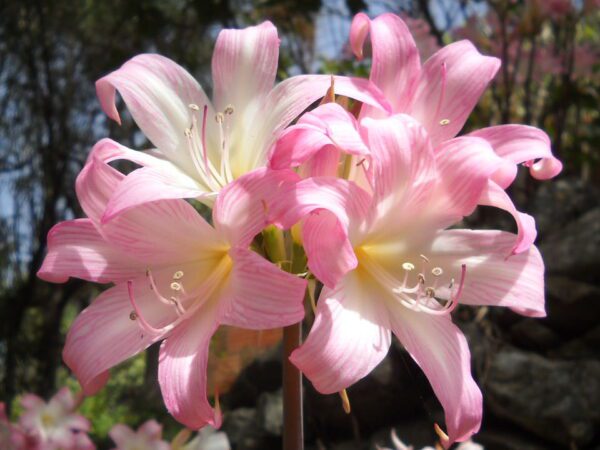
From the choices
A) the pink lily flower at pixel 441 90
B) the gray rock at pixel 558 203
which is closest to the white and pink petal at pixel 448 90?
the pink lily flower at pixel 441 90

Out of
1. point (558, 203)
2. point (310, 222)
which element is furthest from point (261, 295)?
point (558, 203)

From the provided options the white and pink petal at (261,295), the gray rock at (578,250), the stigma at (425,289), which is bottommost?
the gray rock at (578,250)

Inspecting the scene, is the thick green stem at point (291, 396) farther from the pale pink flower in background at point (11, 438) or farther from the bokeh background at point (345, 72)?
the bokeh background at point (345, 72)

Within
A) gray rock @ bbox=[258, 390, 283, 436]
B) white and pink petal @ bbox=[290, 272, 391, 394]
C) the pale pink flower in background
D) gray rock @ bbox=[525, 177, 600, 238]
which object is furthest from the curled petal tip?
gray rock @ bbox=[525, 177, 600, 238]

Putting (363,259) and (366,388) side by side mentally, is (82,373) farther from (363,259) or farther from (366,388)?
(366,388)

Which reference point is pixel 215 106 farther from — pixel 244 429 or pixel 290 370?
pixel 244 429
